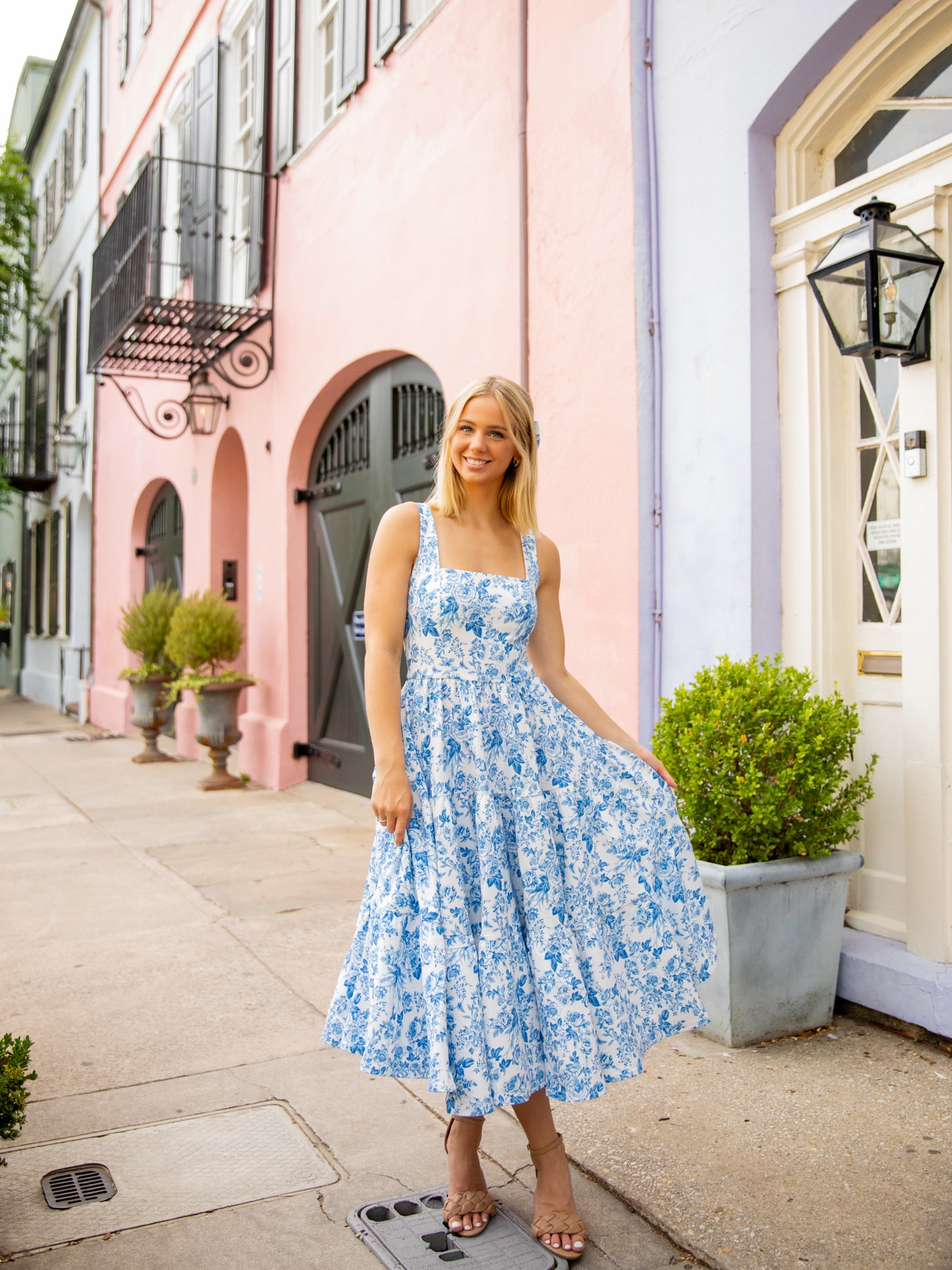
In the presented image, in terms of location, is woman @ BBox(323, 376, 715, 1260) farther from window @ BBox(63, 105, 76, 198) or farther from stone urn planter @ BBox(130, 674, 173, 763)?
window @ BBox(63, 105, 76, 198)

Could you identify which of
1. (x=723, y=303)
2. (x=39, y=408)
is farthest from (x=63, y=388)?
(x=723, y=303)

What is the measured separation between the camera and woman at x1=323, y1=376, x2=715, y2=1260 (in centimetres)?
223

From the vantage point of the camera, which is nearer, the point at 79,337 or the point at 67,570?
the point at 79,337

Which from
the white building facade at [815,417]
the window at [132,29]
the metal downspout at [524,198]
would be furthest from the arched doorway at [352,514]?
the window at [132,29]

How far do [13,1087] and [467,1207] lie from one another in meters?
0.97

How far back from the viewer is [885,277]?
3.49 meters

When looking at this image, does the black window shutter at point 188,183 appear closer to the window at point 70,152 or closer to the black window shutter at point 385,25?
the black window shutter at point 385,25

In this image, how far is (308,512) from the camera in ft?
29.0

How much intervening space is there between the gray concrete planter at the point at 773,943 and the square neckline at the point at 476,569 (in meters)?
1.30

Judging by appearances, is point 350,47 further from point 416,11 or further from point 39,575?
point 39,575

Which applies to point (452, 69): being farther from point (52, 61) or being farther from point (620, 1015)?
point (52, 61)

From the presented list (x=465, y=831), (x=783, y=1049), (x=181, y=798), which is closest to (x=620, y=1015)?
(x=465, y=831)

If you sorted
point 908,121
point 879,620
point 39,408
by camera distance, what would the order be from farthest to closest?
1. point 39,408
2. point 879,620
3. point 908,121

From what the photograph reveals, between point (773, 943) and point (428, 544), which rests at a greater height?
point (428, 544)
